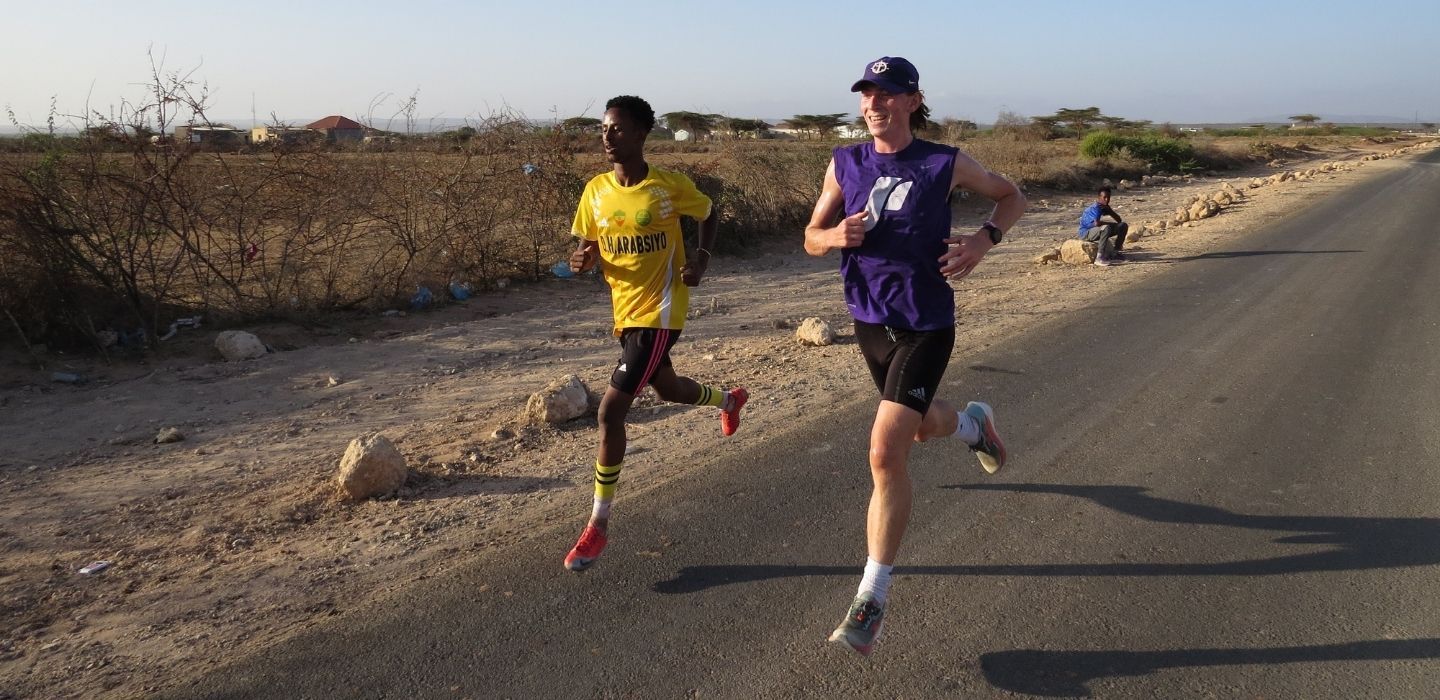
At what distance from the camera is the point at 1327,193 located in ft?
81.1

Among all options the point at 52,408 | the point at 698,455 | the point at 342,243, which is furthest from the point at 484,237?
the point at 698,455

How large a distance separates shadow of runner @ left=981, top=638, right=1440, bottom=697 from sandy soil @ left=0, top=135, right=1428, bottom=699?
1.91 meters

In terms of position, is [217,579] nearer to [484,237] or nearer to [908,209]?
[908,209]

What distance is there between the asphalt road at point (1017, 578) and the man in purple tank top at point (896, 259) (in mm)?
405

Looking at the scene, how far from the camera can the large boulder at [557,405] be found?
5840 mm

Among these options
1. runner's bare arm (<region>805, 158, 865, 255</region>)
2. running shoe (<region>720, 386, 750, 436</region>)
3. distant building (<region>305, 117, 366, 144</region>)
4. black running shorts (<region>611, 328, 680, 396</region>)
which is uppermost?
distant building (<region>305, 117, 366, 144</region>)

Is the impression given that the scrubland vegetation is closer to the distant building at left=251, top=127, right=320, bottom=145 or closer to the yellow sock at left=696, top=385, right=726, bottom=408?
the distant building at left=251, top=127, right=320, bottom=145

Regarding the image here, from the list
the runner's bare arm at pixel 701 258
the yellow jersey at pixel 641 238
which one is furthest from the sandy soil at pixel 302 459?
the runner's bare arm at pixel 701 258

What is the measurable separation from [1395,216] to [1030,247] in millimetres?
8789

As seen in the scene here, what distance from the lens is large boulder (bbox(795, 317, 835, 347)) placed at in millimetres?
8078

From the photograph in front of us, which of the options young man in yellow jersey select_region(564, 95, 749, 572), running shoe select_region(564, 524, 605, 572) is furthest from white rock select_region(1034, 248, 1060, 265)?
running shoe select_region(564, 524, 605, 572)

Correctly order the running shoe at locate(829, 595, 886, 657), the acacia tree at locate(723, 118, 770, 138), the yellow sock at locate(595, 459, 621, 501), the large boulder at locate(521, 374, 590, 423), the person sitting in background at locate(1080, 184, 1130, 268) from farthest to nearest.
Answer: the acacia tree at locate(723, 118, 770, 138) < the person sitting in background at locate(1080, 184, 1130, 268) < the large boulder at locate(521, 374, 590, 423) < the yellow sock at locate(595, 459, 621, 501) < the running shoe at locate(829, 595, 886, 657)

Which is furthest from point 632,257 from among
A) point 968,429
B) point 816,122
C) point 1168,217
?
point 816,122

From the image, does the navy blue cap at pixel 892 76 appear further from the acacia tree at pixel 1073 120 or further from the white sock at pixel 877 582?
the acacia tree at pixel 1073 120
